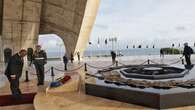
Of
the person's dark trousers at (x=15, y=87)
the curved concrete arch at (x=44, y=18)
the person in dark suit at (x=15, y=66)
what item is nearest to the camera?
the person in dark suit at (x=15, y=66)

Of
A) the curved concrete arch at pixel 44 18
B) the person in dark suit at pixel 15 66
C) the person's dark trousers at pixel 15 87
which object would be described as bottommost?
the person's dark trousers at pixel 15 87

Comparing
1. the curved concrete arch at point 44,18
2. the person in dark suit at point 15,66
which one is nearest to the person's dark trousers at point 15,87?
the person in dark suit at point 15,66

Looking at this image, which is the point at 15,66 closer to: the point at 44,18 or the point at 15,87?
the point at 15,87

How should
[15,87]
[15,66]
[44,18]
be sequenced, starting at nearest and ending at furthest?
1. [15,66]
2. [15,87]
3. [44,18]

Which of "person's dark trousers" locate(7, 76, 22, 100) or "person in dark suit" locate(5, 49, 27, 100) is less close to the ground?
"person in dark suit" locate(5, 49, 27, 100)

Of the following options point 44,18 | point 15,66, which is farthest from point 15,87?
point 44,18

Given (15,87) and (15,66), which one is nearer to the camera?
(15,66)

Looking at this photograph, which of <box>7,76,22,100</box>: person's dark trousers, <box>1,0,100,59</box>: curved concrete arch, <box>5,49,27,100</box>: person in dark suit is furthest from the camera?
<box>1,0,100,59</box>: curved concrete arch

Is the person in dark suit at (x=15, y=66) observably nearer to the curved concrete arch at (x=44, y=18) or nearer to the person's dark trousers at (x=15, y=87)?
the person's dark trousers at (x=15, y=87)

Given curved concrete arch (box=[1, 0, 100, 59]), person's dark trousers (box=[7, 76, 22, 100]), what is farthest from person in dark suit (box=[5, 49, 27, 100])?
curved concrete arch (box=[1, 0, 100, 59])

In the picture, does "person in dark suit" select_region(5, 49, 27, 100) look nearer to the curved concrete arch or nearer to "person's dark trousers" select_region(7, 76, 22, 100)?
"person's dark trousers" select_region(7, 76, 22, 100)

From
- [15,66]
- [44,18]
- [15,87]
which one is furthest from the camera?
[44,18]

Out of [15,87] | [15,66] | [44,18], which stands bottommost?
[15,87]

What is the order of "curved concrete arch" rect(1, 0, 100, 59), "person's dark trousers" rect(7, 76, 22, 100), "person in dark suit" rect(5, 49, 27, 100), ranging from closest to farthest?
"person in dark suit" rect(5, 49, 27, 100)
"person's dark trousers" rect(7, 76, 22, 100)
"curved concrete arch" rect(1, 0, 100, 59)
